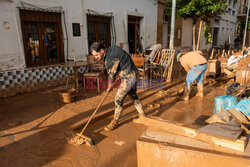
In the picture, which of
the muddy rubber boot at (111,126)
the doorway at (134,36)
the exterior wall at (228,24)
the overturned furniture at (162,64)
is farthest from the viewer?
the exterior wall at (228,24)

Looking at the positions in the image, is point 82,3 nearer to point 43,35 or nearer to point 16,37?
point 43,35

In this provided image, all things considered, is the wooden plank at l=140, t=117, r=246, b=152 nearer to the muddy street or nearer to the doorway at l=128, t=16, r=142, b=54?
the muddy street

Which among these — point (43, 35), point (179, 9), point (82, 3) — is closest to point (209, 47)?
point (179, 9)

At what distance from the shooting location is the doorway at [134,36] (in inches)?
399

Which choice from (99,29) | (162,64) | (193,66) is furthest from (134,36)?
(193,66)

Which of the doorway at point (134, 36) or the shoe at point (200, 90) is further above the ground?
the doorway at point (134, 36)

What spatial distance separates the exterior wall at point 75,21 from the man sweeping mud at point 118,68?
3705 millimetres

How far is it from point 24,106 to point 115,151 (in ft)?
10.7

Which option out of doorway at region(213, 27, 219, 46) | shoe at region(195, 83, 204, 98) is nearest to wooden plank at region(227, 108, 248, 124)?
A: shoe at region(195, 83, 204, 98)

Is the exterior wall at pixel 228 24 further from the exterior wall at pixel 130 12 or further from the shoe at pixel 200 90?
the shoe at pixel 200 90

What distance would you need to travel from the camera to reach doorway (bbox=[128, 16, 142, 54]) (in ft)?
33.2

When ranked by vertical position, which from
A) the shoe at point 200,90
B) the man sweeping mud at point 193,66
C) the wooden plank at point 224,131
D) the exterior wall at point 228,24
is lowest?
the shoe at point 200,90

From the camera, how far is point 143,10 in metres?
10.2

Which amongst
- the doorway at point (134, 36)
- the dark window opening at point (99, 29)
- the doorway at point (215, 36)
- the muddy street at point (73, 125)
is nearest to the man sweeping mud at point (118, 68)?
the muddy street at point (73, 125)
